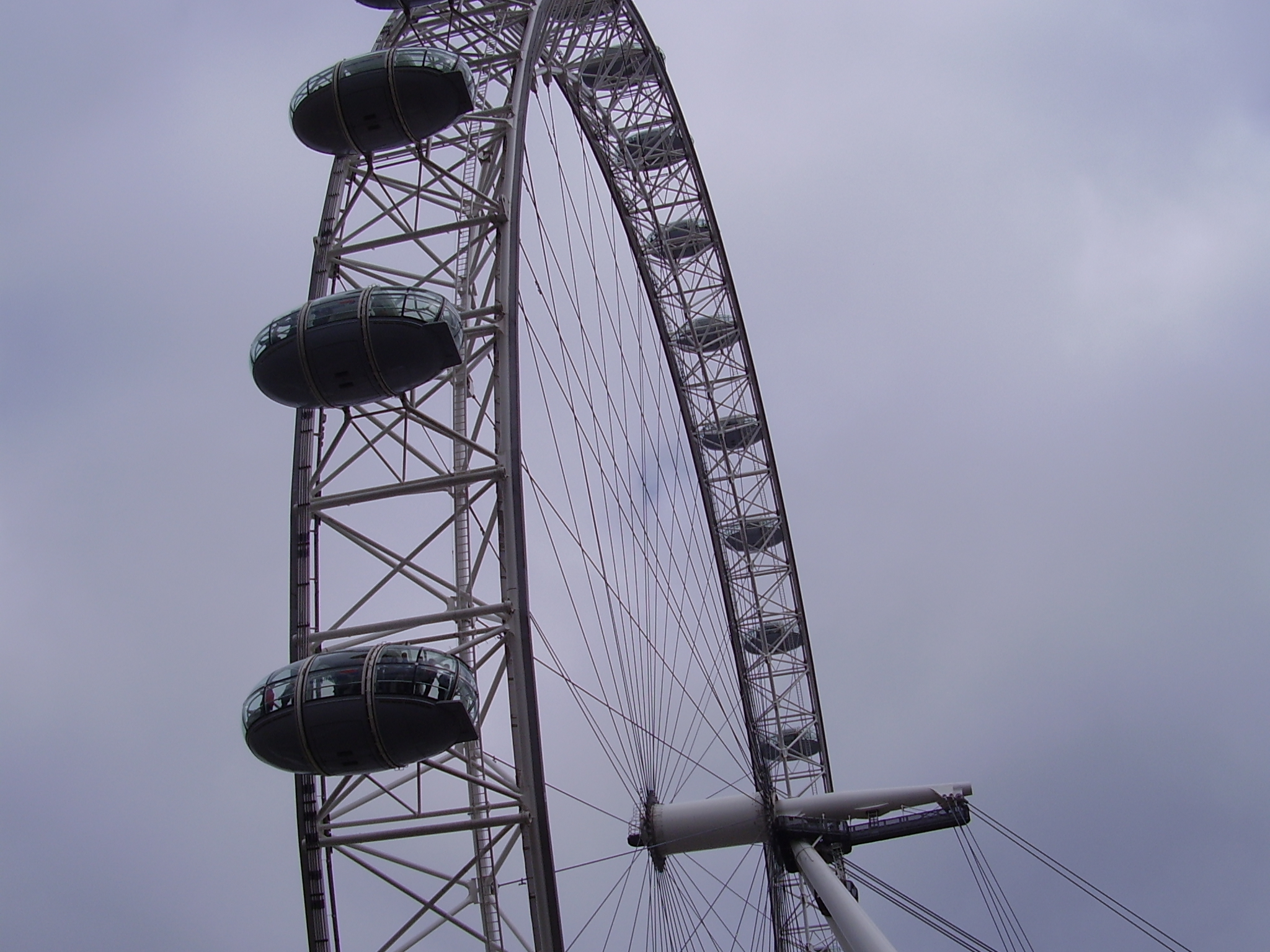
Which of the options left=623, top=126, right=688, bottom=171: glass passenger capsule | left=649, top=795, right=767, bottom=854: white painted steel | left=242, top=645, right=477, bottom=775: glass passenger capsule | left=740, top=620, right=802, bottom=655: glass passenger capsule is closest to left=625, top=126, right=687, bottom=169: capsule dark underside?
left=623, top=126, right=688, bottom=171: glass passenger capsule

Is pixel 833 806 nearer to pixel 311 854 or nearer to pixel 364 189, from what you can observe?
pixel 311 854

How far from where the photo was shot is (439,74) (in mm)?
14461

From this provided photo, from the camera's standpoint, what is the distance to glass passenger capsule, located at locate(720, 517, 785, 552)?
33.1m

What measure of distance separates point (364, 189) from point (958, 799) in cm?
1584

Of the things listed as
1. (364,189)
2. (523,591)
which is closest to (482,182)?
(364,189)

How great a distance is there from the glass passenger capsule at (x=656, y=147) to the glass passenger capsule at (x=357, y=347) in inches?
744

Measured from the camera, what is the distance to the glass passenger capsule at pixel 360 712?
1055cm

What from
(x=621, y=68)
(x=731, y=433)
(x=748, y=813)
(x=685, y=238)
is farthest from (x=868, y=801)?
(x=621, y=68)

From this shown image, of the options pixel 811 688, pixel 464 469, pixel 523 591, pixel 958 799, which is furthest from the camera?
pixel 811 688

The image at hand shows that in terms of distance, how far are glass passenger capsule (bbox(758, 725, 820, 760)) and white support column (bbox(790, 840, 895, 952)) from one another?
1254 cm

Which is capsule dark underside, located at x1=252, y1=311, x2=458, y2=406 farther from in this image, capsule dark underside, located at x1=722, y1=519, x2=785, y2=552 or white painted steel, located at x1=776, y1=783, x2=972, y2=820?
capsule dark underside, located at x1=722, y1=519, x2=785, y2=552

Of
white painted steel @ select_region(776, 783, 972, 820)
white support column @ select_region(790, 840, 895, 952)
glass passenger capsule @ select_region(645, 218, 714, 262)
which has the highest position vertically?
glass passenger capsule @ select_region(645, 218, 714, 262)

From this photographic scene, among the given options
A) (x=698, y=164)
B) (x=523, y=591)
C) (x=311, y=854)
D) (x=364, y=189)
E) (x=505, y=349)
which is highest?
(x=698, y=164)

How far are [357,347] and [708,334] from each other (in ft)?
Result: 68.6
